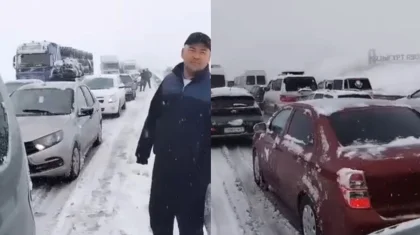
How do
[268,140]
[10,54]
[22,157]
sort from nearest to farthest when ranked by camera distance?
[22,157]
[10,54]
[268,140]

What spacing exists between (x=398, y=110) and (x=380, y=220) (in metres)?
0.43

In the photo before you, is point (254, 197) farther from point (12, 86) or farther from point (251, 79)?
point (12, 86)

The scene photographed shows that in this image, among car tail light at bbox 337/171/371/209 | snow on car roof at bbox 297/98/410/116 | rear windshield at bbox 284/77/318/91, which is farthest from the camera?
rear windshield at bbox 284/77/318/91

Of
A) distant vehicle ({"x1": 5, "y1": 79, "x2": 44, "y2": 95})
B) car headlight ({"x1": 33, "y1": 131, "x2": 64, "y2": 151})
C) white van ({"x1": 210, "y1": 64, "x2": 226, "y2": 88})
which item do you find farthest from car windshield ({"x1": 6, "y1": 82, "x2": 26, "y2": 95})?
white van ({"x1": 210, "y1": 64, "x2": 226, "y2": 88})

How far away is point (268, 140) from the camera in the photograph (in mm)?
2062

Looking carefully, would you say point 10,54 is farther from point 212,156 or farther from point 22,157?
point 212,156

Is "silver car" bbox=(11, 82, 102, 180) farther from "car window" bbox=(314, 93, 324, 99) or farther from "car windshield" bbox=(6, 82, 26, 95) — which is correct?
"car window" bbox=(314, 93, 324, 99)

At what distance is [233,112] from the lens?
2109mm

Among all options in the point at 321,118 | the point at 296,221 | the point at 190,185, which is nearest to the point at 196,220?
the point at 190,185

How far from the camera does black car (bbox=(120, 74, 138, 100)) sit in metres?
2.03

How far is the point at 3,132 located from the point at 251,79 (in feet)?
3.37

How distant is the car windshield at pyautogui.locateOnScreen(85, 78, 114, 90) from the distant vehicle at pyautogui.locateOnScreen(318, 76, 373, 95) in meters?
0.92

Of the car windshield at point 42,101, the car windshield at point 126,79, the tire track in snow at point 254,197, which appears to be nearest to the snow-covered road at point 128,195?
the tire track in snow at point 254,197

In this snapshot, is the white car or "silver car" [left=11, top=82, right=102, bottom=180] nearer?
"silver car" [left=11, top=82, right=102, bottom=180]
